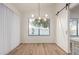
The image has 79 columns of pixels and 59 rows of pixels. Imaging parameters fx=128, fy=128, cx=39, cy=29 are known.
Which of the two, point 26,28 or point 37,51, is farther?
point 26,28

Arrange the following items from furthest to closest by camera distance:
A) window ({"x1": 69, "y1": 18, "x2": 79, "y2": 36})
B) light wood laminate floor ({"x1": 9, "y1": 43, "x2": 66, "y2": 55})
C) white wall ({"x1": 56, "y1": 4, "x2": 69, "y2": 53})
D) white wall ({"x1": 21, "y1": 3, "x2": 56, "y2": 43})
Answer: white wall ({"x1": 21, "y1": 3, "x2": 56, "y2": 43}), window ({"x1": 69, "y1": 18, "x2": 79, "y2": 36}), white wall ({"x1": 56, "y1": 4, "x2": 69, "y2": 53}), light wood laminate floor ({"x1": 9, "y1": 43, "x2": 66, "y2": 55})

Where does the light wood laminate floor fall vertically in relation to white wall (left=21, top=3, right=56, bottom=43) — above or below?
below

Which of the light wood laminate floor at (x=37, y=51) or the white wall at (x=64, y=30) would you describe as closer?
the light wood laminate floor at (x=37, y=51)

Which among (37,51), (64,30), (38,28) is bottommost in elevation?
(37,51)

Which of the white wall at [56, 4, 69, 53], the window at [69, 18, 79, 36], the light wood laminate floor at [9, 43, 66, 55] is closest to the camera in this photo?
the light wood laminate floor at [9, 43, 66, 55]

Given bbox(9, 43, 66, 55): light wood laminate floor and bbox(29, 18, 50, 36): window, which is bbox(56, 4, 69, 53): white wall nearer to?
bbox(9, 43, 66, 55): light wood laminate floor

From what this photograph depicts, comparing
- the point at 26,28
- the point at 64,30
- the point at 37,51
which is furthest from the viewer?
the point at 26,28

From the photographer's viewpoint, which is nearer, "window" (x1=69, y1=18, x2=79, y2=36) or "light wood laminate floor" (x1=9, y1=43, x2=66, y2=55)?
"light wood laminate floor" (x1=9, y1=43, x2=66, y2=55)

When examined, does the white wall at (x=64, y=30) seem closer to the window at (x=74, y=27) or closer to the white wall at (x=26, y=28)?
the window at (x=74, y=27)

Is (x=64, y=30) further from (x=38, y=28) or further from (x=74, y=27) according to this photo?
(x=38, y=28)

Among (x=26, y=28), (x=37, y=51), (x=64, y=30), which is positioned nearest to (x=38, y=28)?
(x=26, y=28)

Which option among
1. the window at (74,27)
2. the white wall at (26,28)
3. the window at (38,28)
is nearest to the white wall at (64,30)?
the window at (74,27)

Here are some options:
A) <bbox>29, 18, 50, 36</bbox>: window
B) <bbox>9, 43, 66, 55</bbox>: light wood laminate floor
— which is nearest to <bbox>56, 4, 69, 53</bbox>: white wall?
<bbox>9, 43, 66, 55</bbox>: light wood laminate floor
